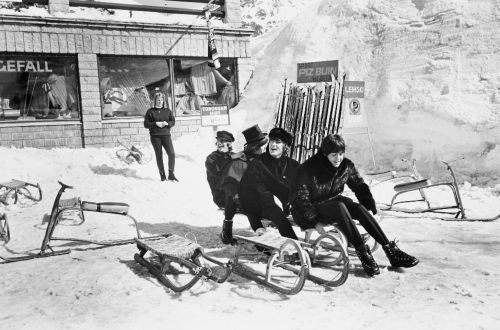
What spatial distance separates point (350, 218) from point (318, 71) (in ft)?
23.2

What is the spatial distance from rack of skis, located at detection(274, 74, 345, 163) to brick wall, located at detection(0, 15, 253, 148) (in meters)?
3.85

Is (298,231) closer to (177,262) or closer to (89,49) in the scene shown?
(177,262)

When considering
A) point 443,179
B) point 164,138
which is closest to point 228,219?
point 164,138

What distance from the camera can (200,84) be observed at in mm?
15281

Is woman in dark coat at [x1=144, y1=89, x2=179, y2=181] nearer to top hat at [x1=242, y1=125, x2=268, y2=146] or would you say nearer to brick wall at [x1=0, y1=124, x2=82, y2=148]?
brick wall at [x1=0, y1=124, x2=82, y2=148]

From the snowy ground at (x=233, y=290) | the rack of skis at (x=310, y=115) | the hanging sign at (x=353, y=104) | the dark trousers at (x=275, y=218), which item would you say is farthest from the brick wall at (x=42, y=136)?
the dark trousers at (x=275, y=218)

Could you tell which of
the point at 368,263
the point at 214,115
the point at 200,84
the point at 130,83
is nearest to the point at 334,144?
the point at 368,263

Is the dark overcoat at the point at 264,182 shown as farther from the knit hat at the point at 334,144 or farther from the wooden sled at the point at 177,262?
the wooden sled at the point at 177,262

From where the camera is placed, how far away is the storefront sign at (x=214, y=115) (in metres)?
11.9

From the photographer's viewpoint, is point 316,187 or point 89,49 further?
point 89,49

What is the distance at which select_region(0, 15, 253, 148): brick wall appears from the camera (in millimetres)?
12578

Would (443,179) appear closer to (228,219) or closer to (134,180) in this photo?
(228,219)

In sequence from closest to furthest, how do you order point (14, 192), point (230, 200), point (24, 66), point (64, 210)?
point (64, 210) < point (230, 200) < point (14, 192) < point (24, 66)

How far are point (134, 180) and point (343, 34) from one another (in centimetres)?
891
